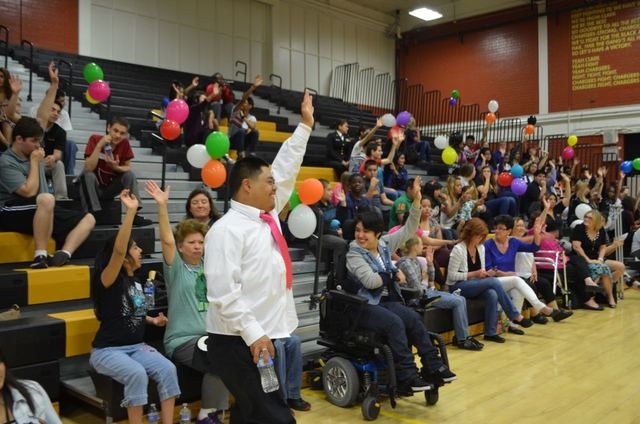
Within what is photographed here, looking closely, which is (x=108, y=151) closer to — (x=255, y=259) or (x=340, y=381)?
(x=340, y=381)

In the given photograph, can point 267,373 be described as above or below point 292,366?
above

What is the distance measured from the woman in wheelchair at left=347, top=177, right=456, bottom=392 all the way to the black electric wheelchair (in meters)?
0.06

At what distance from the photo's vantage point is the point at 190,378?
11.6 ft

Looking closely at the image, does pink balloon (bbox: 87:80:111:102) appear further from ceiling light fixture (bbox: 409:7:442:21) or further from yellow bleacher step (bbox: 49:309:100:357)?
ceiling light fixture (bbox: 409:7:442:21)

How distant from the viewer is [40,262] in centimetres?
405

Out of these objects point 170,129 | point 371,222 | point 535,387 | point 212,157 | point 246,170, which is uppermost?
point 170,129

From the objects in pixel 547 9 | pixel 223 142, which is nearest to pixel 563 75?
pixel 547 9

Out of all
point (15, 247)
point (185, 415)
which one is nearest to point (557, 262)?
point (185, 415)

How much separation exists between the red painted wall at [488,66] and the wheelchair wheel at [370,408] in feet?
40.6

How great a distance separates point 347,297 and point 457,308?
1892 millimetres

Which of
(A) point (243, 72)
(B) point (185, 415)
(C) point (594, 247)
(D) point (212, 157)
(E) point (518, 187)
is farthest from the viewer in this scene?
(A) point (243, 72)

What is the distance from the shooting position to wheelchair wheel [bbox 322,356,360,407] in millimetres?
3881

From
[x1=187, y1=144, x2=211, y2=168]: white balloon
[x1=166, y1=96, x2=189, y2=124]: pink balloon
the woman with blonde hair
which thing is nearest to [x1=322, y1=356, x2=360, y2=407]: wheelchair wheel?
[x1=187, y1=144, x2=211, y2=168]: white balloon

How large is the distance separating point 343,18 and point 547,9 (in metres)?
5.17
